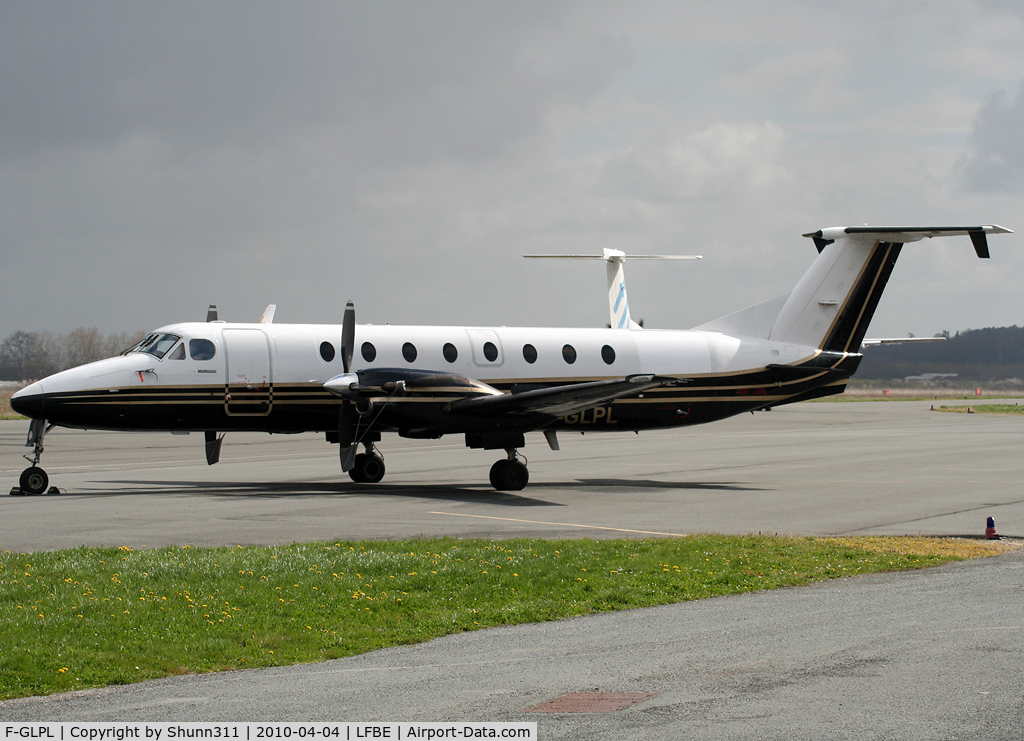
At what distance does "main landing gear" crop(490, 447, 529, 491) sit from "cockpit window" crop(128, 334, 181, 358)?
7.31 metres

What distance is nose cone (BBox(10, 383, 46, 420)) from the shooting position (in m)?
20.7

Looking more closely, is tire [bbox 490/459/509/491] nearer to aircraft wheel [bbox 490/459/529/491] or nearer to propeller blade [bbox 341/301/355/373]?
aircraft wheel [bbox 490/459/529/491]

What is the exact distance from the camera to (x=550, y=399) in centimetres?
2127

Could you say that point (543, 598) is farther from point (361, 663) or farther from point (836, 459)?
point (836, 459)

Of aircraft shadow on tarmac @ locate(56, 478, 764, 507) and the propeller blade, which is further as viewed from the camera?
the propeller blade

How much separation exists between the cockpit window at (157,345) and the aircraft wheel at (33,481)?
126 inches

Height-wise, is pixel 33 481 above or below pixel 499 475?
above

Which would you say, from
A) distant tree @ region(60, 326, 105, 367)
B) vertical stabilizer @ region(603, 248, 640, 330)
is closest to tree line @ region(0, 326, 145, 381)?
distant tree @ region(60, 326, 105, 367)

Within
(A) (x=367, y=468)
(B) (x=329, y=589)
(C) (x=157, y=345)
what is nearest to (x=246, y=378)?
(C) (x=157, y=345)

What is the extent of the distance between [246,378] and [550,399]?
648 cm

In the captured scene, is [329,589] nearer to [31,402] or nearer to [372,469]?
[31,402]

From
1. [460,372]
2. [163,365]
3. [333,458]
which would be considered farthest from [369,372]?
[333,458]

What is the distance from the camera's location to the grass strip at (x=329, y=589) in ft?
27.1

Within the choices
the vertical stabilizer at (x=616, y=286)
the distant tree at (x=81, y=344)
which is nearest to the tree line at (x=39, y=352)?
the distant tree at (x=81, y=344)
